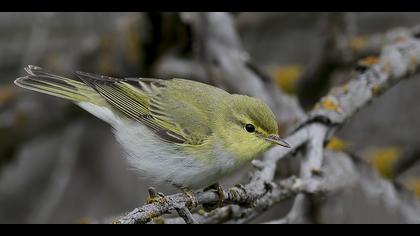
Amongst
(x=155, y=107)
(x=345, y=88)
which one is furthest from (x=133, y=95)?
(x=345, y=88)

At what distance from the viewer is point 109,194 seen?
215 inches

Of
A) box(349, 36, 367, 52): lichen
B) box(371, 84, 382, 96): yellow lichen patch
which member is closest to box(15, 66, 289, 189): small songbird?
box(371, 84, 382, 96): yellow lichen patch

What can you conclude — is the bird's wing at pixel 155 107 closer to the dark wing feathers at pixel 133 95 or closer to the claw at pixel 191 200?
the dark wing feathers at pixel 133 95

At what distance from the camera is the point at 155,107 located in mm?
3633

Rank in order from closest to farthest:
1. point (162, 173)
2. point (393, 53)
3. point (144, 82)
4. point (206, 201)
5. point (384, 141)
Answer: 1. point (206, 201)
2. point (162, 173)
3. point (144, 82)
4. point (393, 53)
5. point (384, 141)

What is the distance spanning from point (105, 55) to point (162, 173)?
185 centimetres

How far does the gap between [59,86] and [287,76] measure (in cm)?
205

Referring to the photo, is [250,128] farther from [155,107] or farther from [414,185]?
[414,185]

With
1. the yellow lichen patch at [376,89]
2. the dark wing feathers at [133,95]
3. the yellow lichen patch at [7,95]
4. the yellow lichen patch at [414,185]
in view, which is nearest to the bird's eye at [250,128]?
the dark wing feathers at [133,95]

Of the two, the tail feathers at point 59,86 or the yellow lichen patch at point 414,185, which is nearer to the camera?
the tail feathers at point 59,86

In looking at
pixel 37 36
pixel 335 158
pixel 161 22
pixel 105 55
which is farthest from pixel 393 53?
pixel 37 36

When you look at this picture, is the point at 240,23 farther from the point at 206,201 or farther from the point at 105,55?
the point at 206,201

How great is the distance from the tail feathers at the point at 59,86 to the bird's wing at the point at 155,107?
0.14m

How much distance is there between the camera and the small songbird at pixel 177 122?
3.31 meters
